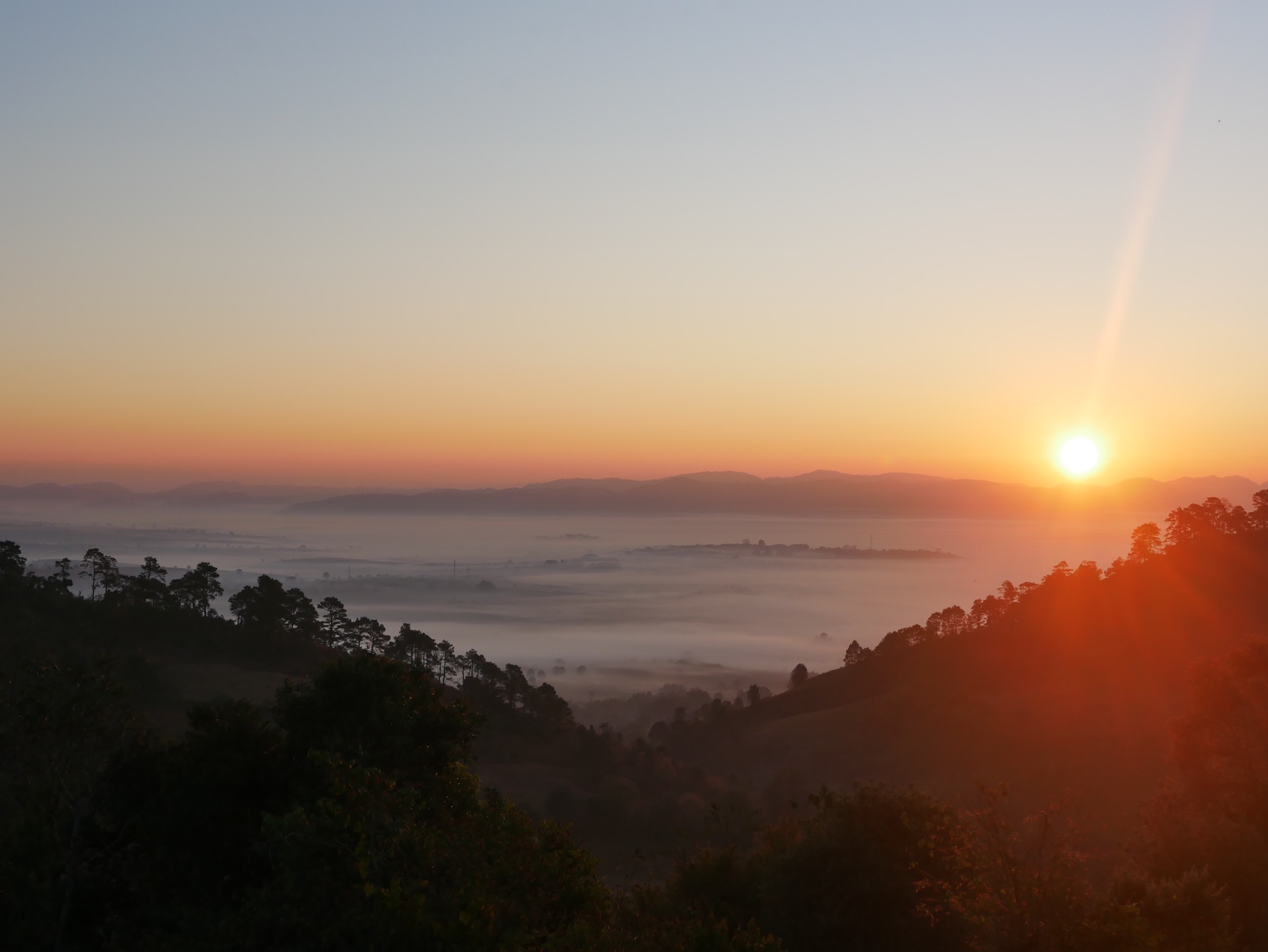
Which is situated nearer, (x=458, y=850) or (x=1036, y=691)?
(x=458, y=850)

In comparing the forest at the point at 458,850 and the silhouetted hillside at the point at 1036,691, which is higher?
the forest at the point at 458,850

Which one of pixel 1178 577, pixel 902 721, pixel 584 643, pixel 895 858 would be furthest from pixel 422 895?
pixel 584 643

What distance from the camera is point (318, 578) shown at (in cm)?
18250

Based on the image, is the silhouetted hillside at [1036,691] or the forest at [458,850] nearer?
the forest at [458,850]

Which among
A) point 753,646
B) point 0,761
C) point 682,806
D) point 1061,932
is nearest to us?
point 1061,932

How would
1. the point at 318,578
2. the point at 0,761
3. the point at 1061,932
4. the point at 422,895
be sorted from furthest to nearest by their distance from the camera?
1. the point at 318,578
2. the point at 0,761
3. the point at 1061,932
4. the point at 422,895

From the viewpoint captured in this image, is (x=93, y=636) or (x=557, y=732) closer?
(x=93, y=636)

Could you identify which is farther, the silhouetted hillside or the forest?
the silhouetted hillside

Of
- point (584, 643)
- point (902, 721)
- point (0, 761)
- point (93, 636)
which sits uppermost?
point (0, 761)

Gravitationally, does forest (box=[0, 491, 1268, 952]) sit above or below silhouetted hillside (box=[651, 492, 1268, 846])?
above

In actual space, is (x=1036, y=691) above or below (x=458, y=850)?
below

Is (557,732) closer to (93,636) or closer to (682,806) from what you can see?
(682,806)

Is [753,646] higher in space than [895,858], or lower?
lower

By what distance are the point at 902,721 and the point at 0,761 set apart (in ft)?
173
